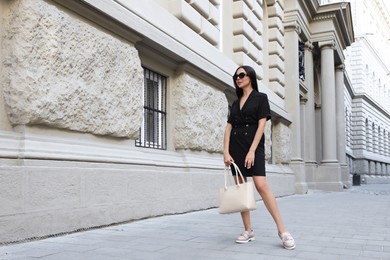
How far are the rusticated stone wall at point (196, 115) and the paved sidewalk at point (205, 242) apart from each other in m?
1.67

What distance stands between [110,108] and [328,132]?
15555mm

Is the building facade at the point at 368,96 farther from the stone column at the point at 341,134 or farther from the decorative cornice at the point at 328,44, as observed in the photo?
the decorative cornice at the point at 328,44

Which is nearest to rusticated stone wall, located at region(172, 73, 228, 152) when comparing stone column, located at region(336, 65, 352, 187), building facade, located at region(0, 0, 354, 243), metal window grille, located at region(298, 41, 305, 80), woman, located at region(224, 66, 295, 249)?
building facade, located at region(0, 0, 354, 243)

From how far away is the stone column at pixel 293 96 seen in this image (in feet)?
51.6

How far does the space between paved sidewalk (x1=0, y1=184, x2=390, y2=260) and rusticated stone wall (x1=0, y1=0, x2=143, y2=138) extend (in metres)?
1.30

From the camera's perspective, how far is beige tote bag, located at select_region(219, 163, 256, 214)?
4148mm

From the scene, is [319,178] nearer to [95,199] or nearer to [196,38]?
[196,38]

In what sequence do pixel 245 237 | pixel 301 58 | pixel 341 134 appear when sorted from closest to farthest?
1. pixel 245 237
2. pixel 301 58
3. pixel 341 134

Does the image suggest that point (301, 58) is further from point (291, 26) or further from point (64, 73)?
point (64, 73)

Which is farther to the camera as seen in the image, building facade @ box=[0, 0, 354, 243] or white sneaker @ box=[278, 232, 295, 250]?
building facade @ box=[0, 0, 354, 243]

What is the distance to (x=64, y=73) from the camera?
499 centimetres

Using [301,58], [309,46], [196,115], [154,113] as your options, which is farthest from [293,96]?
[154,113]

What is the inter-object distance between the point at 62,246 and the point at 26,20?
231cm

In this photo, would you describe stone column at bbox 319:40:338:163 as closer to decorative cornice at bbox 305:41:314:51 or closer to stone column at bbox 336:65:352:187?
decorative cornice at bbox 305:41:314:51
